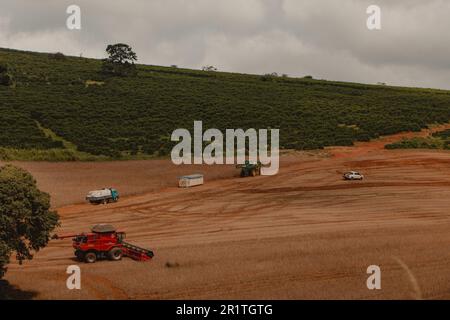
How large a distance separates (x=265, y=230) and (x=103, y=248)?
11.4 m

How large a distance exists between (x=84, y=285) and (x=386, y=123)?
65549 mm

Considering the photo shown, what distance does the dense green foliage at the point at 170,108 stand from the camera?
73562 mm

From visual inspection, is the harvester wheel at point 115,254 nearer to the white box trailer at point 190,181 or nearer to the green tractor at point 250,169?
the white box trailer at point 190,181

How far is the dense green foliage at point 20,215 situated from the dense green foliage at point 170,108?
40.2m

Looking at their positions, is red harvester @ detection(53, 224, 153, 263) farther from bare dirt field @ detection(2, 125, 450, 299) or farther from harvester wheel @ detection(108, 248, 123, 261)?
bare dirt field @ detection(2, 125, 450, 299)

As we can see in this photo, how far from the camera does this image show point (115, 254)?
102 ft

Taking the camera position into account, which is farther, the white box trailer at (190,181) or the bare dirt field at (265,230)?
the white box trailer at (190,181)
